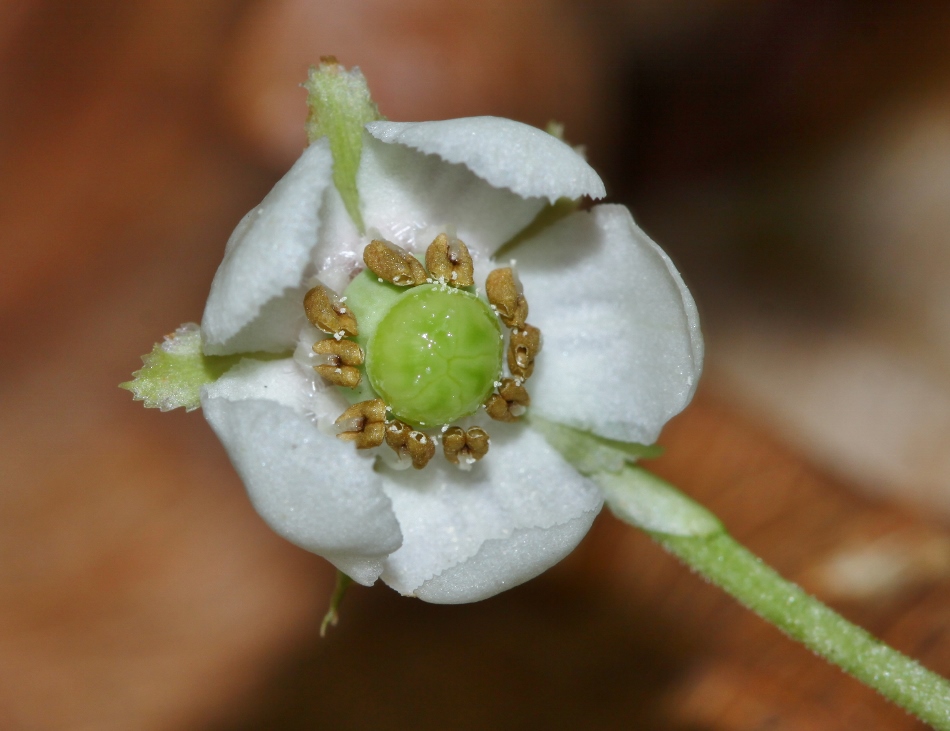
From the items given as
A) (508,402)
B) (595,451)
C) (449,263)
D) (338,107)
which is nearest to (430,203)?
(449,263)

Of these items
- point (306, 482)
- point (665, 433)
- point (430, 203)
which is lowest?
point (665, 433)

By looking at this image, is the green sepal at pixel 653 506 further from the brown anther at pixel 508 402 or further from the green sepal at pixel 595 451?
the brown anther at pixel 508 402

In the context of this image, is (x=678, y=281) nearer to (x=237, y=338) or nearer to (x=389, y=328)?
(x=389, y=328)

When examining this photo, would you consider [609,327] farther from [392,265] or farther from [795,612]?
[795,612]

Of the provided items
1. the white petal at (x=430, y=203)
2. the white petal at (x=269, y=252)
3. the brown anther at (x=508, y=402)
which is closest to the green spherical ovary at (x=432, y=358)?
the brown anther at (x=508, y=402)

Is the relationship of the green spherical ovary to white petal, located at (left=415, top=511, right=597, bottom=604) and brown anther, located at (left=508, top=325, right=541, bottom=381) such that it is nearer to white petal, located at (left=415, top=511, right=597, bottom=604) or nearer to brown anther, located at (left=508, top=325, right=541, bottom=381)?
brown anther, located at (left=508, top=325, right=541, bottom=381)
